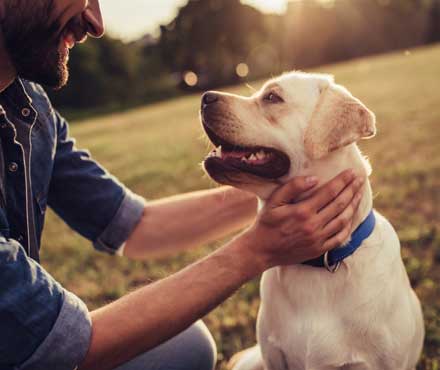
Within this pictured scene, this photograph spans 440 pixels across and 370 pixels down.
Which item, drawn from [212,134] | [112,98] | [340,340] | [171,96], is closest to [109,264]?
[212,134]

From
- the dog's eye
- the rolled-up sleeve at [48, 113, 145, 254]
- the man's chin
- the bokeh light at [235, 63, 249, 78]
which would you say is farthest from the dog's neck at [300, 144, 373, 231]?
the bokeh light at [235, 63, 249, 78]

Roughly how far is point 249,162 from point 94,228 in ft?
3.71

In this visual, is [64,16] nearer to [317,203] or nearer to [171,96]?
[317,203]

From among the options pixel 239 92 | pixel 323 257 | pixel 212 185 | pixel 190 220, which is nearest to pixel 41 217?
pixel 190 220

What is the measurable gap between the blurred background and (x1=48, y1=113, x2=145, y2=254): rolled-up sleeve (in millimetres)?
788

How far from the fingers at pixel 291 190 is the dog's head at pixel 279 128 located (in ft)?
0.44

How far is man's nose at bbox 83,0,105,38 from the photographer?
247 cm

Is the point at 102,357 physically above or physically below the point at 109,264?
above

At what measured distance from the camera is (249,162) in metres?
2.62

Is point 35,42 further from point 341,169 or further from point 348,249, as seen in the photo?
point 348,249

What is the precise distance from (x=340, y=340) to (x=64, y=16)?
1931mm

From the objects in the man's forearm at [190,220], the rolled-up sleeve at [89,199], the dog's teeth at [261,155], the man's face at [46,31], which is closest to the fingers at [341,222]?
the dog's teeth at [261,155]

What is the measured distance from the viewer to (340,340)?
8.18 ft

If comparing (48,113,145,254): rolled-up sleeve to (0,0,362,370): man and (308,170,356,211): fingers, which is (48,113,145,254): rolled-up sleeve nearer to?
(0,0,362,370): man
